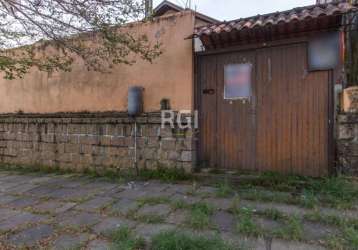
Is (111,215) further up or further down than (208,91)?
further down

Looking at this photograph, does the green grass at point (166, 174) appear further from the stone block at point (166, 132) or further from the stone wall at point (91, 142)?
the stone block at point (166, 132)

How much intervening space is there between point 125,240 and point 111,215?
2.62ft

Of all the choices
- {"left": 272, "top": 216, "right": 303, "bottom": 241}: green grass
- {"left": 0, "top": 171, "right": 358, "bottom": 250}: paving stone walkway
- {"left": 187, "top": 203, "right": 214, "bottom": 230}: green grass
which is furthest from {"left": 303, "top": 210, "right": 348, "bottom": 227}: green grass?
{"left": 187, "top": 203, "right": 214, "bottom": 230}: green grass

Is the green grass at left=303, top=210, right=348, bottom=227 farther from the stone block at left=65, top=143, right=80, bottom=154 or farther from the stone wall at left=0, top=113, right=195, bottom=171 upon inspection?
the stone block at left=65, top=143, right=80, bottom=154

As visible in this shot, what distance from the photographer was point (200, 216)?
9.86 ft

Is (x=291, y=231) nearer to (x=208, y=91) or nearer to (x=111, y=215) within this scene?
(x=111, y=215)

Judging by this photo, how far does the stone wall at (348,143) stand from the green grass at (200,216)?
2105 mm

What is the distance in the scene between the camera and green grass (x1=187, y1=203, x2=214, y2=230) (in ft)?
9.36

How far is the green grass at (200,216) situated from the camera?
285 cm

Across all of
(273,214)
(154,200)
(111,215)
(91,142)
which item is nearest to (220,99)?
(154,200)

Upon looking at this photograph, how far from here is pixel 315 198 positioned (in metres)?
3.40

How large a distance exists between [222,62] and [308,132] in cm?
187

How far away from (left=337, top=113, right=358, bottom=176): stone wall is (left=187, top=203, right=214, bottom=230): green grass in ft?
6.91

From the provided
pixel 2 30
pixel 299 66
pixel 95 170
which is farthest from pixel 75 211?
pixel 299 66
